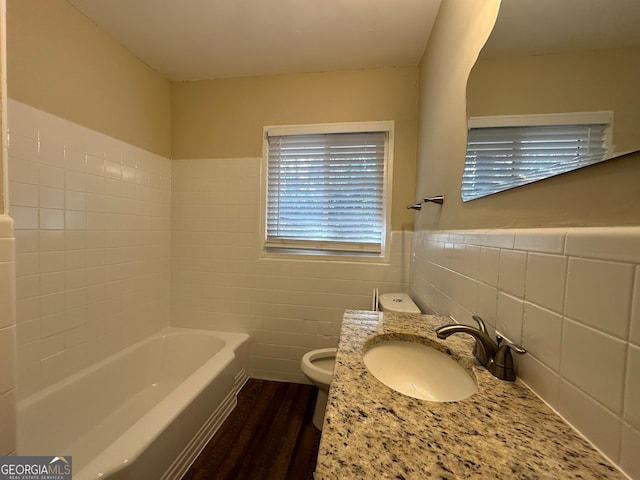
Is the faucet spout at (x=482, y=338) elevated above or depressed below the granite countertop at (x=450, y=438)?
above

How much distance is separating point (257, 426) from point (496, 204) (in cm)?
175

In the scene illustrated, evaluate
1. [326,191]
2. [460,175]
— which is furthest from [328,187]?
[460,175]

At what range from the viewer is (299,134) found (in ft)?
6.51

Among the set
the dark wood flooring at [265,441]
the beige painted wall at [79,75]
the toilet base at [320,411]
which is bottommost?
the dark wood flooring at [265,441]

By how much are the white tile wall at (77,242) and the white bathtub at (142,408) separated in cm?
12

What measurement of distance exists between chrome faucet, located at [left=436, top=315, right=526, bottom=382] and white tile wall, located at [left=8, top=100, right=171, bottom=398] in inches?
72.0

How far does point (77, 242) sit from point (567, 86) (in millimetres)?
2132

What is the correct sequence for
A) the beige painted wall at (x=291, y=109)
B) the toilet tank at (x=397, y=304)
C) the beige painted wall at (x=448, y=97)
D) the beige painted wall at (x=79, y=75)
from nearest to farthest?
the beige painted wall at (x=448, y=97), the beige painted wall at (x=79, y=75), the toilet tank at (x=397, y=304), the beige painted wall at (x=291, y=109)

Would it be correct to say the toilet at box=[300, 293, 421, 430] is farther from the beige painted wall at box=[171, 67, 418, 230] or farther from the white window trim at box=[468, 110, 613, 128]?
the white window trim at box=[468, 110, 613, 128]

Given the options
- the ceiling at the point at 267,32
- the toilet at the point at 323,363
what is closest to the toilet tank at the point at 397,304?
the toilet at the point at 323,363

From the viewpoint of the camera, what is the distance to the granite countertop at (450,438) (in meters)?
0.38

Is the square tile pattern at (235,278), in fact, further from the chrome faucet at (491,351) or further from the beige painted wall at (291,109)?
the beige painted wall at (291,109)

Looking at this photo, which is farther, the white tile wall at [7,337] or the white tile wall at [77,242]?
the white tile wall at [77,242]

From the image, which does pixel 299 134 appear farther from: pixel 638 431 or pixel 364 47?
pixel 638 431
